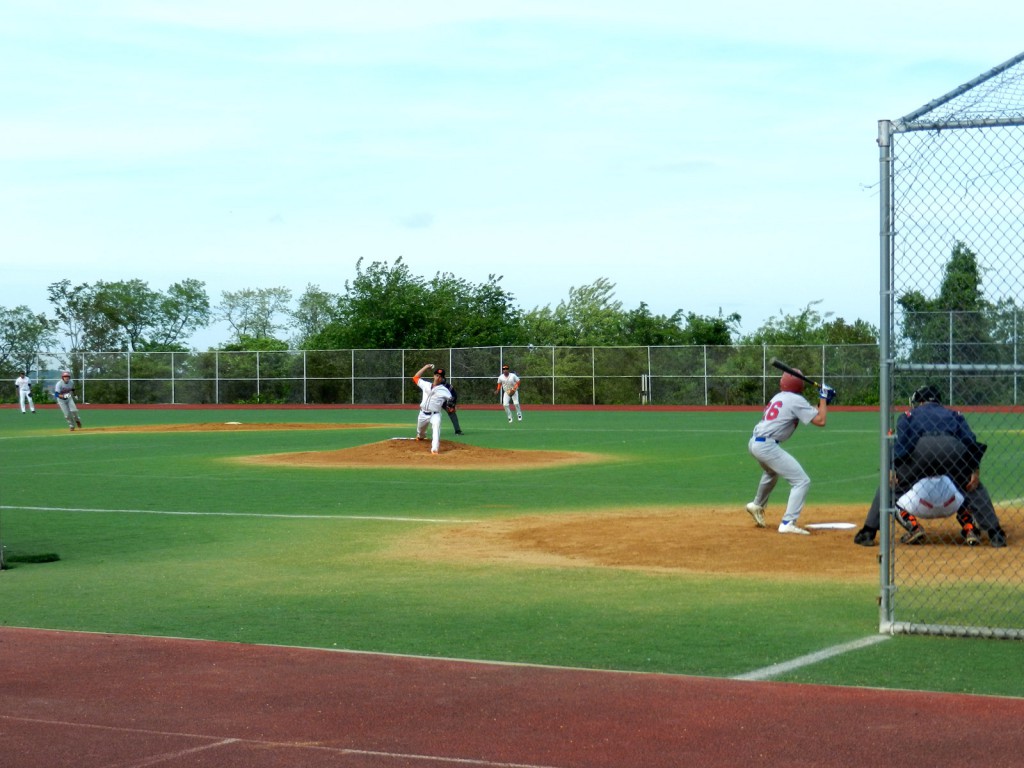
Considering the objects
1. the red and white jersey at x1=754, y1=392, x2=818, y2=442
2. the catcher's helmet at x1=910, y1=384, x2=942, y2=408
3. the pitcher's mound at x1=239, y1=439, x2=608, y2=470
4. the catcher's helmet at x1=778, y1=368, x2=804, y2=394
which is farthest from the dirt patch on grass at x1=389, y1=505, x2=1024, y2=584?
the pitcher's mound at x1=239, y1=439, x2=608, y2=470

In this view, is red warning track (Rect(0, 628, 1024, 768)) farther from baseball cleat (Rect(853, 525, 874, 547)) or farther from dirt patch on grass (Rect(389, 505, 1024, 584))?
baseball cleat (Rect(853, 525, 874, 547))

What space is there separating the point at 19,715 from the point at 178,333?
112354mm

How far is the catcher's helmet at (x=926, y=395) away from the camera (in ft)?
44.7

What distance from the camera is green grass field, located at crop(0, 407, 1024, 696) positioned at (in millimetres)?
8602

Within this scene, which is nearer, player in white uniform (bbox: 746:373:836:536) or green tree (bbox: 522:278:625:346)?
player in white uniform (bbox: 746:373:836:536)

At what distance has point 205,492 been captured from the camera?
20484 millimetres

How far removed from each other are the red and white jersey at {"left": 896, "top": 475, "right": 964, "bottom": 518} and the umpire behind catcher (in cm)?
8

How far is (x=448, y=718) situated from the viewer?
6.88m

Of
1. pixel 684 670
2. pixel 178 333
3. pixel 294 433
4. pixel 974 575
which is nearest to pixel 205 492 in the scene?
pixel 974 575

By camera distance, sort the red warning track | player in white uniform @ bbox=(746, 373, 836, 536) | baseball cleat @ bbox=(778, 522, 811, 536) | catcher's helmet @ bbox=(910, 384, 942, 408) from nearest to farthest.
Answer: the red warning track, catcher's helmet @ bbox=(910, 384, 942, 408), baseball cleat @ bbox=(778, 522, 811, 536), player in white uniform @ bbox=(746, 373, 836, 536)

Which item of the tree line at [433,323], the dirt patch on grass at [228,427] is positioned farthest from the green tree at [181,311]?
the dirt patch on grass at [228,427]

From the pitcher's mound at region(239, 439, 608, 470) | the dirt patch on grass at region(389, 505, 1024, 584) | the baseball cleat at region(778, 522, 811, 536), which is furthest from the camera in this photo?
the pitcher's mound at region(239, 439, 608, 470)

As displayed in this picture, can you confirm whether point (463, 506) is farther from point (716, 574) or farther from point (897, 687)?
point (897, 687)

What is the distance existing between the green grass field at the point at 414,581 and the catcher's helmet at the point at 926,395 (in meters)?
2.45
